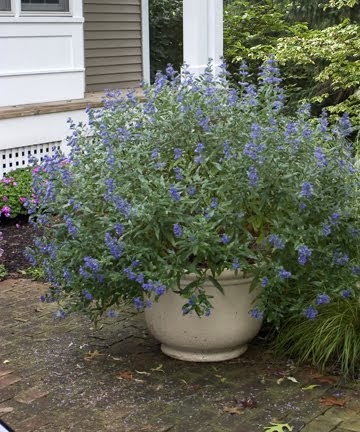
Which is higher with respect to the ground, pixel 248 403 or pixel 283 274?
pixel 283 274

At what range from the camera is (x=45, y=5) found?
876 centimetres

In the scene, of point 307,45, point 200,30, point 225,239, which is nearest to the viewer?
point 225,239

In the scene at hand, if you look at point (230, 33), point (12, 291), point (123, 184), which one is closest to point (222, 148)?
point (123, 184)

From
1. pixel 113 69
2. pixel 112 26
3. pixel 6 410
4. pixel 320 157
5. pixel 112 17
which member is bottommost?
pixel 6 410

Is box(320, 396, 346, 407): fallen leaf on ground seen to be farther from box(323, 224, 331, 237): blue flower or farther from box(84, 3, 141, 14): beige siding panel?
box(84, 3, 141, 14): beige siding panel

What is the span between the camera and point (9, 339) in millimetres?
4559

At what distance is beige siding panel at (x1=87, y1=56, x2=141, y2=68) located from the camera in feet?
34.6

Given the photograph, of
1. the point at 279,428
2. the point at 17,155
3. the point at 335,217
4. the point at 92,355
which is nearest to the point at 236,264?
the point at 335,217

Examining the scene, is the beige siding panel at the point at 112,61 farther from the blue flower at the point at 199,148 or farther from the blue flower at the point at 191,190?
the blue flower at the point at 191,190

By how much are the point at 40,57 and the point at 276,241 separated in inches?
224

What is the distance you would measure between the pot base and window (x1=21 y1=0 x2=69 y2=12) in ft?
18.0

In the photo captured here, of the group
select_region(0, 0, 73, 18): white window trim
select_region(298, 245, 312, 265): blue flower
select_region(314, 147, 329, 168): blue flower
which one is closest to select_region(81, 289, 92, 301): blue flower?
select_region(298, 245, 312, 265): blue flower

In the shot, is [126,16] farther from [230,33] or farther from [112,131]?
[112,131]

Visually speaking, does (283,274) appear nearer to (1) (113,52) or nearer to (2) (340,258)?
(2) (340,258)
